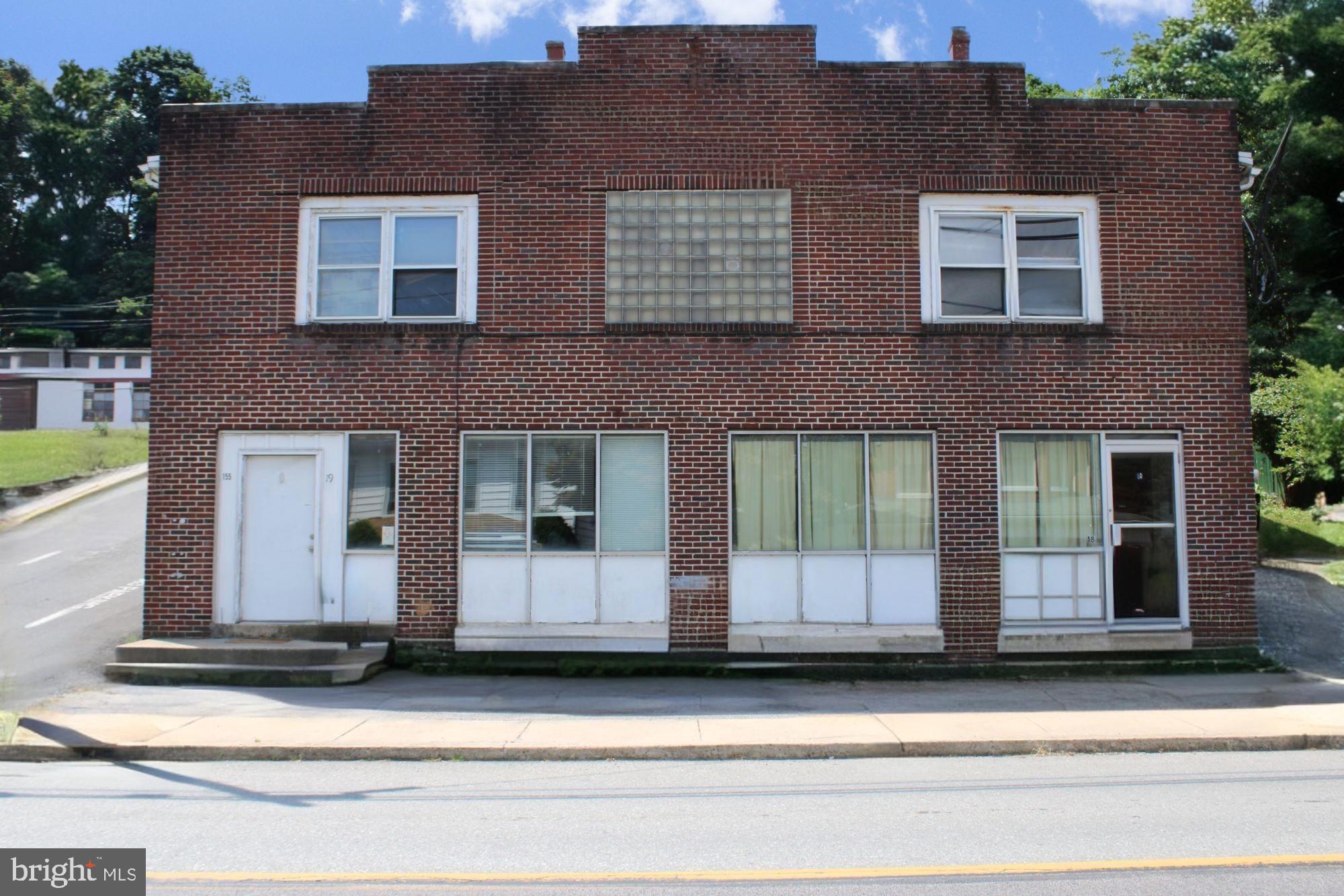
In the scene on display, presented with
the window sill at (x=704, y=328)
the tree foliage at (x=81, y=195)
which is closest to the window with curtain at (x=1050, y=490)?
the window sill at (x=704, y=328)

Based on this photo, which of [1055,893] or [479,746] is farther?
[479,746]

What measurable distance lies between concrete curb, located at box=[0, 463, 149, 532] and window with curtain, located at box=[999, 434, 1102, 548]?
1514 centimetres

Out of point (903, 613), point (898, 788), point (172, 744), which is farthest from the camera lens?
point (903, 613)

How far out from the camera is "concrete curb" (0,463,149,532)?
2041cm

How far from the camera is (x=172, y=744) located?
8.36m

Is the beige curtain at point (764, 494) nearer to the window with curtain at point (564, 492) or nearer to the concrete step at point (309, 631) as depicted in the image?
the window with curtain at point (564, 492)

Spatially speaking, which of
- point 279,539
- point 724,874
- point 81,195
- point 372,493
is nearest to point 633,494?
point 372,493

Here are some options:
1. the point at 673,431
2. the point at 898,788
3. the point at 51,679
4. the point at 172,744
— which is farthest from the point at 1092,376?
the point at 51,679

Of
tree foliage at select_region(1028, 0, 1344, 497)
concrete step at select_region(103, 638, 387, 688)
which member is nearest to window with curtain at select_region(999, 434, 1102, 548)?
concrete step at select_region(103, 638, 387, 688)

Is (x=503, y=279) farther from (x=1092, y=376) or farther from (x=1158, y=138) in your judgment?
(x=1158, y=138)

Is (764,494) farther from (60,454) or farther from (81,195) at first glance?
(81,195)

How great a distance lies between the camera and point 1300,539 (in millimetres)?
20766

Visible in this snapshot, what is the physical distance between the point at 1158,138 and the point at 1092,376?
3067mm

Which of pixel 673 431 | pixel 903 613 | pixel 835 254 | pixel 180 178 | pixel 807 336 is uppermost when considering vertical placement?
pixel 180 178
